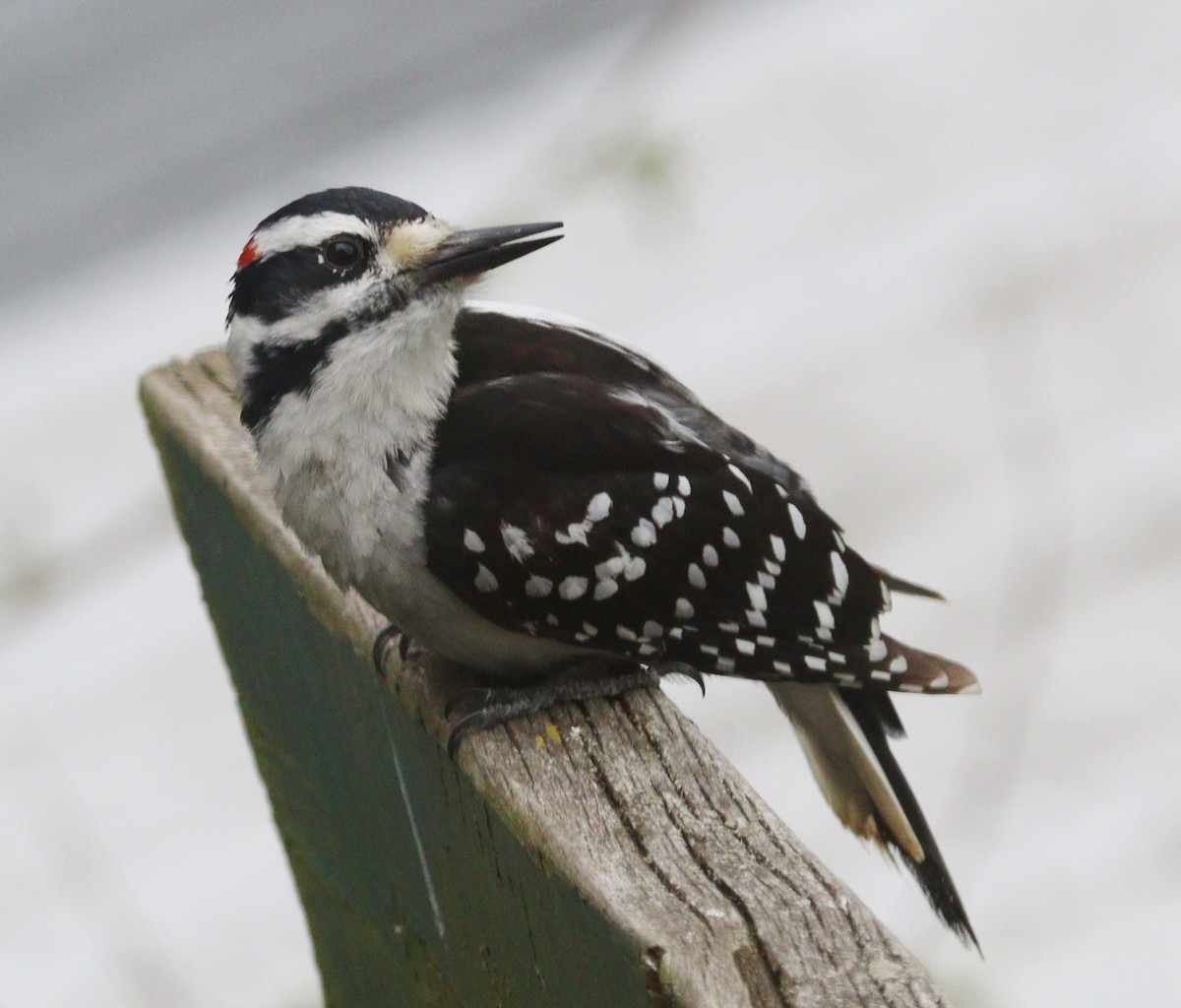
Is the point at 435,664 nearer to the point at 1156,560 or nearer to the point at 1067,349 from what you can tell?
the point at 1156,560

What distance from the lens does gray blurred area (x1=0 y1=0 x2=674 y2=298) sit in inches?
270

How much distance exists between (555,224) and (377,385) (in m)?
0.32

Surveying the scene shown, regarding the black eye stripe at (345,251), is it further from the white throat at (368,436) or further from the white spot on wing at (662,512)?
the white spot on wing at (662,512)

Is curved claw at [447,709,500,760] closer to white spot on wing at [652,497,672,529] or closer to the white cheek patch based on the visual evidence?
white spot on wing at [652,497,672,529]

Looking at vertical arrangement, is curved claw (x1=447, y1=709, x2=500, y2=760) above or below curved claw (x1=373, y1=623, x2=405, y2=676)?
below

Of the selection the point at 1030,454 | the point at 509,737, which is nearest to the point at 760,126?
the point at 1030,454

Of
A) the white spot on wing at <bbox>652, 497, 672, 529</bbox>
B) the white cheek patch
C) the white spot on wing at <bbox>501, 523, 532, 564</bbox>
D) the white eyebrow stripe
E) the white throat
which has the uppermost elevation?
the white eyebrow stripe

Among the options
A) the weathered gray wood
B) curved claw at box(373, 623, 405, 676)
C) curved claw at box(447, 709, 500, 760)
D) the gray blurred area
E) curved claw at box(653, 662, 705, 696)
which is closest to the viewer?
the weathered gray wood

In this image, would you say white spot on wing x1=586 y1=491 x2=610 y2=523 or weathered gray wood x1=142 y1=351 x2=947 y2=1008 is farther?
white spot on wing x1=586 y1=491 x2=610 y2=523

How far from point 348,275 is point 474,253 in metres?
0.16

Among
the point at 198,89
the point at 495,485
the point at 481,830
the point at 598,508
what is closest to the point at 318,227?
the point at 495,485

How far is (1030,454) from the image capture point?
15.5 ft

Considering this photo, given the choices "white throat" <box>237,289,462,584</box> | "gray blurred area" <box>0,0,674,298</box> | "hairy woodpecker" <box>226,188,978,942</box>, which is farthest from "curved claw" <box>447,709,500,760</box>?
"gray blurred area" <box>0,0,674,298</box>

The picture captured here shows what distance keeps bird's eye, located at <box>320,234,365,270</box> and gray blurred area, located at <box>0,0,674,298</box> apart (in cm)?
450
